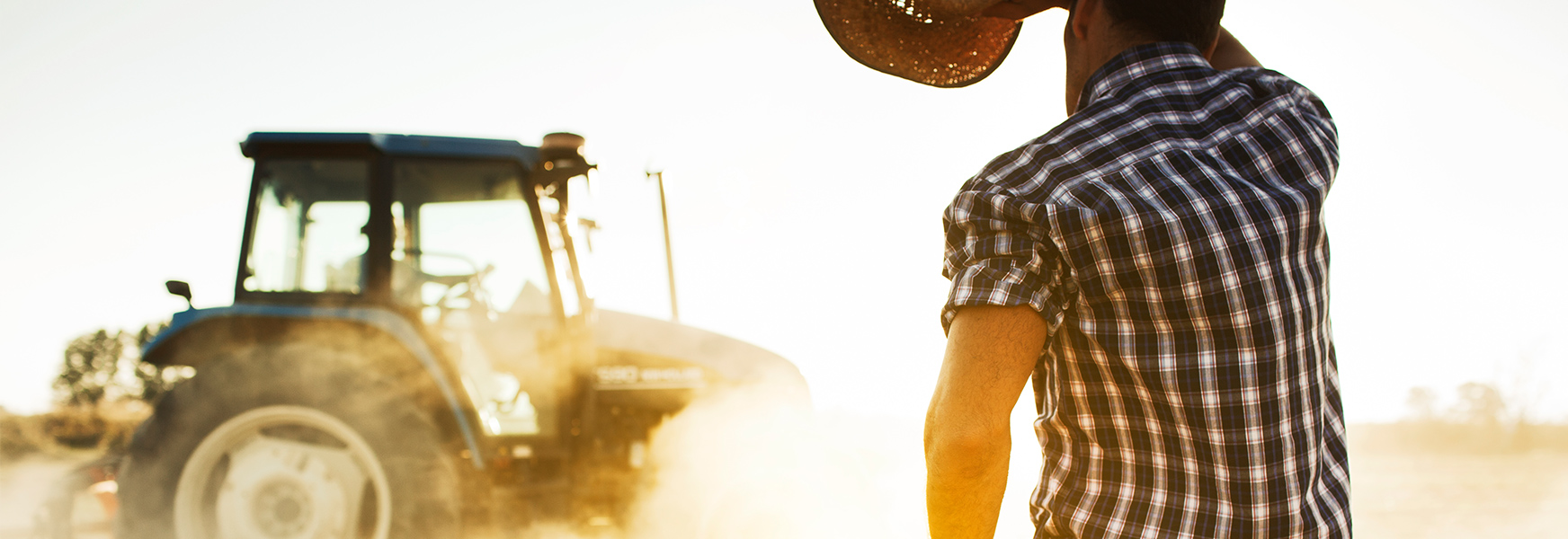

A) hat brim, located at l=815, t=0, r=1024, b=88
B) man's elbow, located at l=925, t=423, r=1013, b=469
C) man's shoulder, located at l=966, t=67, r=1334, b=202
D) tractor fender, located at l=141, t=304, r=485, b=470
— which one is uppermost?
hat brim, located at l=815, t=0, r=1024, b=88

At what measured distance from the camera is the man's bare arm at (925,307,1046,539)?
2.53 feet

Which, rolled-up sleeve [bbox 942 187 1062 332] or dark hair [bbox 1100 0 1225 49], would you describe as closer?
rolled-up sleeve [bbox 942 187 1062 332]

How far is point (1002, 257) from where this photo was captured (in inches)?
30.6

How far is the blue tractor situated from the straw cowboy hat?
9.20ft

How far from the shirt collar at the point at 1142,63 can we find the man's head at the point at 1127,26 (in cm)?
2

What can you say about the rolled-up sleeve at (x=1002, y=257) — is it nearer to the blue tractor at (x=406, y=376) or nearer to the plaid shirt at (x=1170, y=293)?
the plaid shirt at (x=1170, y=293)

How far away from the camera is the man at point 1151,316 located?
30.0 inches

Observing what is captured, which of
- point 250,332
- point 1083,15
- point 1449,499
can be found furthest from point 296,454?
point 1449,499

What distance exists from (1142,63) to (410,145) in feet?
12.1

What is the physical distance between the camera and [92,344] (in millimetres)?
16922

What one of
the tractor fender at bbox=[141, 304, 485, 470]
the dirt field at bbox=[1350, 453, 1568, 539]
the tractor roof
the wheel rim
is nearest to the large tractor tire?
the wheel rim

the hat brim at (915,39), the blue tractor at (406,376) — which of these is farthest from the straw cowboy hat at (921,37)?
the blue tractor at (406,376)

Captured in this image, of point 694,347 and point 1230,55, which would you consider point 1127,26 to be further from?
point 694,347

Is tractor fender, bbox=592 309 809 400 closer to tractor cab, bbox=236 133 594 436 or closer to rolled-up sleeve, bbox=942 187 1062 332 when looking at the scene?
tractor cab, bbox=236 133 594 436
